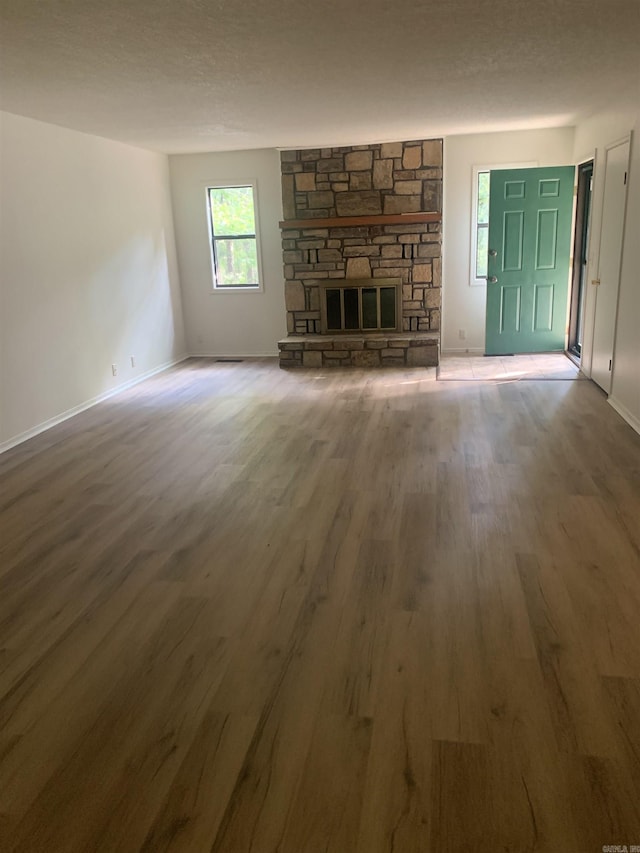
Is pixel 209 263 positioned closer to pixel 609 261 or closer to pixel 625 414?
pixel 609 261

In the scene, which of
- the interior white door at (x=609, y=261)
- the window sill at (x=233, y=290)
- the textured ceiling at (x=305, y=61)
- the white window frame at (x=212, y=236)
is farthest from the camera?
the window sill at (x=233, y=290)

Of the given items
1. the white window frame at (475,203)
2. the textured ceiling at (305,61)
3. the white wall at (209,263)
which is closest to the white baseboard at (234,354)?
the white wall at (209,263)

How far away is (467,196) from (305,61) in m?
4.17

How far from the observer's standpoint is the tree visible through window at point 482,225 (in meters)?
7.30

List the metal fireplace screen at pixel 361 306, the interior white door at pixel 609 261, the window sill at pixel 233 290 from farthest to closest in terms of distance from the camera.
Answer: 1. the window sill at pixel 233 290
2. the metal fireplace screen at pixel 361 306
3. the interior white door at pixel 609 261

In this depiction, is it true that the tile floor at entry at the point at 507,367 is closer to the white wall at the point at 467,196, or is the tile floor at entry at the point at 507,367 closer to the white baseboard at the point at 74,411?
the white wall at the point at 467,196

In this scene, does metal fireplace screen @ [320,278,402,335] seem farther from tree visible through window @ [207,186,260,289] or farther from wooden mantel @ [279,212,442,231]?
tree visible through window @ [207,186,260,289]

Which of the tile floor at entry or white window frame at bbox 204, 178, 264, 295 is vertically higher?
white window frame at bbox 204, 178, 264, 295

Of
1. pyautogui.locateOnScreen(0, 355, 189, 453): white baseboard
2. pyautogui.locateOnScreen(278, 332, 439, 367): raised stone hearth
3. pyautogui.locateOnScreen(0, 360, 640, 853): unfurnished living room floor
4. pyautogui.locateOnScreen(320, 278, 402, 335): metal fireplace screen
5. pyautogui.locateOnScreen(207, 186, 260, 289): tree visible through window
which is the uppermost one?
pyautogui.locateOnScreen(207, 186, 260, 289): tree visible through window

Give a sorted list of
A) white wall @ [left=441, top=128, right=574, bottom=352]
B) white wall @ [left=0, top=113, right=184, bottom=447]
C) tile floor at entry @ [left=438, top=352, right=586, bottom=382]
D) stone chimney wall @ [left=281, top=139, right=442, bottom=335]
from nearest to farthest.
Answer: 1. white wall @ [left=0, top=113, right=184, bottom=447]
2. tile floor at entry @ [left=438, top=352, right=586, bottom=382]
3. white wall @ [left=441, top=128, right=574, bottom=352]
4. stone chimney wall @ [left=281, top=139, right=442, bottom=335]

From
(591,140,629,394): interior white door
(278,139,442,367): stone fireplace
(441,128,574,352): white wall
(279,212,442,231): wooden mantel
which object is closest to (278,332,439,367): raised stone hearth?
(278,139,442,367): stone fireplace

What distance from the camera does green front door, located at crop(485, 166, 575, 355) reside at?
6.84m

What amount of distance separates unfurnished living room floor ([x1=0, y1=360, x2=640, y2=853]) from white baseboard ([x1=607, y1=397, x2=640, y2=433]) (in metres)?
0.17

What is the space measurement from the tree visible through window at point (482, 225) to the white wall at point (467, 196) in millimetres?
109
